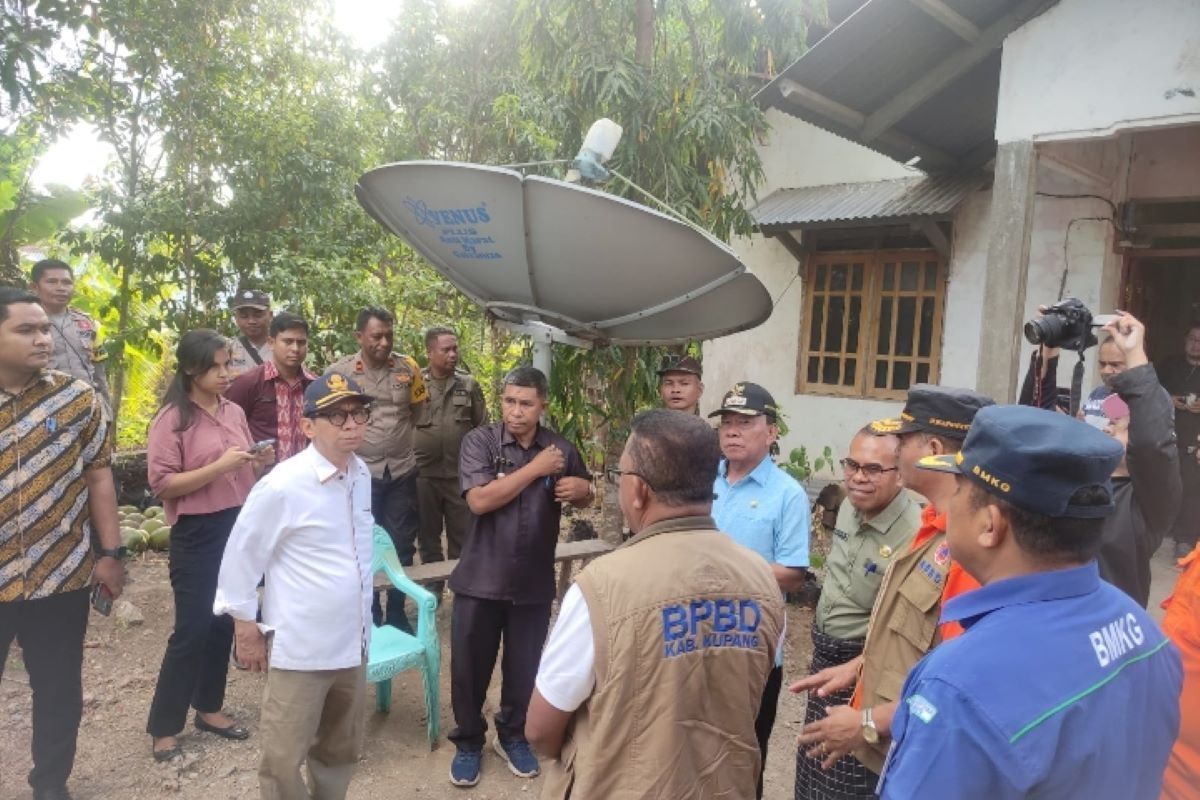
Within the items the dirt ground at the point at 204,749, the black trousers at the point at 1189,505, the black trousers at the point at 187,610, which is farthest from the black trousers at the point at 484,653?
the black trousers at the point at 1189,505

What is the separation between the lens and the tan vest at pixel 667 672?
5.43 feet

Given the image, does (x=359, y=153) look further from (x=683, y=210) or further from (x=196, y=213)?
(x=683, y=210)

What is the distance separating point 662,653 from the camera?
5.44 ft

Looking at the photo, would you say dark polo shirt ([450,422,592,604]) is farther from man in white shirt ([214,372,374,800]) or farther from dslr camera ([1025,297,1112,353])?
dslr camera ([1025,297,1112,353])

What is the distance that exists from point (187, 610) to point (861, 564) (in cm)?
281

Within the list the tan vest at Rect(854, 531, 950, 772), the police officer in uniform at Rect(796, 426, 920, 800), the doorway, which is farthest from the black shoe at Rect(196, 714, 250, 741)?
the doorway

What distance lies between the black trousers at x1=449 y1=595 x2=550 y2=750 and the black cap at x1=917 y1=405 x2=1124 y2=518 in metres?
2.42

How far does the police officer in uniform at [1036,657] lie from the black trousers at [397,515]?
151 inches

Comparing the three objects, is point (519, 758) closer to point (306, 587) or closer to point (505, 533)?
point (505, 533)

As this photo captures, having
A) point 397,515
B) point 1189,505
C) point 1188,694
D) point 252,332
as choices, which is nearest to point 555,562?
point 397,515

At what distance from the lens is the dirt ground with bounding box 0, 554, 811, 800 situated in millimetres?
3266

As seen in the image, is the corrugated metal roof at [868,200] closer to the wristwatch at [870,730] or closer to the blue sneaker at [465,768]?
the blue sneaker at [465,768]

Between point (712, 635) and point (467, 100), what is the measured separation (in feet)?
26.0

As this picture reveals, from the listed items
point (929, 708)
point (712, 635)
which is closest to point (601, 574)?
point (712, 635)
